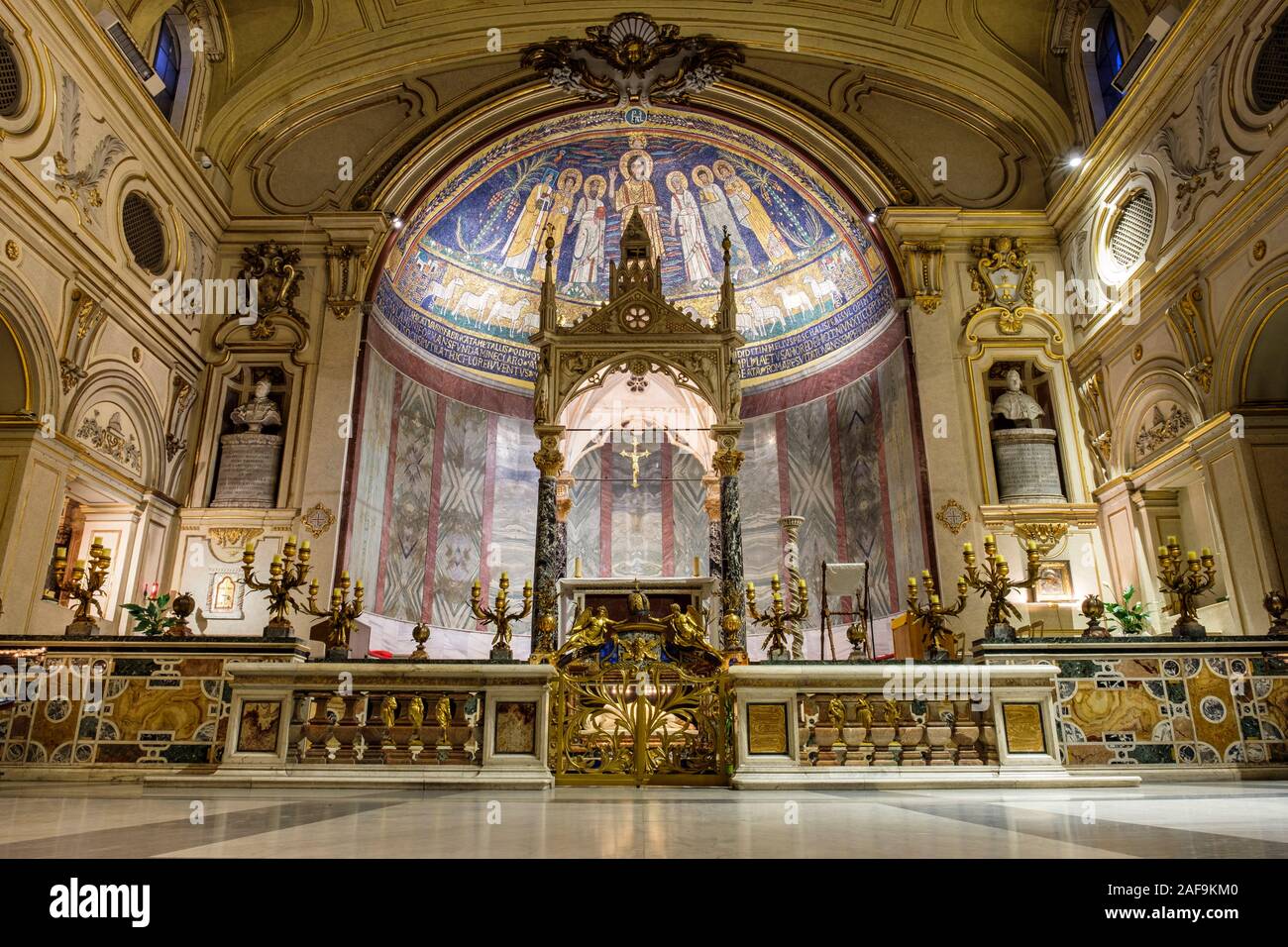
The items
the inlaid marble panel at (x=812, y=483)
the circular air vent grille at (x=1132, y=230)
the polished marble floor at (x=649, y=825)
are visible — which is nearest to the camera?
the polished marble floor at (x=649, y=825)

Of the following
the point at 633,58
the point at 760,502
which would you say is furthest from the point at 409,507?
the point at 633,58

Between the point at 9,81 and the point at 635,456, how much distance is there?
11.1 metres

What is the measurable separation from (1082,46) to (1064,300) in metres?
3.83

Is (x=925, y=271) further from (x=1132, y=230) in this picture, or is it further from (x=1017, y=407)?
(x=1132, y=230)

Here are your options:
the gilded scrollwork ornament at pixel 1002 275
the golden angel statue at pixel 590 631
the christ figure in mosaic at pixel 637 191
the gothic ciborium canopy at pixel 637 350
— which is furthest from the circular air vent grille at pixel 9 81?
the gilded scrollwork ornament at pixel 1002 275

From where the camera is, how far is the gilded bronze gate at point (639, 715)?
5.73 m

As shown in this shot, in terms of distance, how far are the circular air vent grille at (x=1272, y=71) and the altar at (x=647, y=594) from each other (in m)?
8.90

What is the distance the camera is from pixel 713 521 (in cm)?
1538

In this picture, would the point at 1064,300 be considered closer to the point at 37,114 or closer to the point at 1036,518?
the point at 1036,518


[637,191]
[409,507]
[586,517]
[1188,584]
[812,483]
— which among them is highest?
[637,191]

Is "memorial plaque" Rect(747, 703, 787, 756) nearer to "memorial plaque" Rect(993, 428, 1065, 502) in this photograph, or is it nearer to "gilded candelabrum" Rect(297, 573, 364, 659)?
"gilded candelabrum" Rect(297, 573, 364, 659)

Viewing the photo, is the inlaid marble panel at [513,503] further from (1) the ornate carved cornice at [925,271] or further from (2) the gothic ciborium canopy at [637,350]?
(1) the ornate carved cornice at [925,271]
